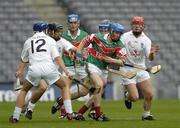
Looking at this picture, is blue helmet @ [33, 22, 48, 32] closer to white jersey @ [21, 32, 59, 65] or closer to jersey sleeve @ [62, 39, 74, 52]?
white jersey @ [21, 32, 59, 65]

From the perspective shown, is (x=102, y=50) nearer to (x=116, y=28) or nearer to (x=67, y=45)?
(x=116, y=28)

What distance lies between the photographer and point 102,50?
52.7 ft

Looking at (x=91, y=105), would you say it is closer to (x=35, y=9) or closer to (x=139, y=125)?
(x=139, y=125)

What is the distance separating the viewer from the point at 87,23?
35.1 m

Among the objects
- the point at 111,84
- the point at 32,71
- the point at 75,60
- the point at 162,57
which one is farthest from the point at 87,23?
the point at 32,71

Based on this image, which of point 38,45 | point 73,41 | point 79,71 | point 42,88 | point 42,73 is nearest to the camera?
point 42,73

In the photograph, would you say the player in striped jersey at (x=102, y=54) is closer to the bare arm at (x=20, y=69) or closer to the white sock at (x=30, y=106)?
the white sock at (x=30, y=106)

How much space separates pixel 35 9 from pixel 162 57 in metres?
6.39

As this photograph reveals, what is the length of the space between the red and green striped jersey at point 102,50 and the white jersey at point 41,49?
1338 millimetres

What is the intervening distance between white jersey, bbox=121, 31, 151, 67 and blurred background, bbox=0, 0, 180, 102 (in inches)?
563

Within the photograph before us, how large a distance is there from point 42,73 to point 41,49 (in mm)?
477

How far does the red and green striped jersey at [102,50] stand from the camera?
1605 centimetres

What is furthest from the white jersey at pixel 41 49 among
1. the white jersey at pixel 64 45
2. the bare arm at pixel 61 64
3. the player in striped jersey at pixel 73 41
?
the player in striped jersey at pixel 73 41

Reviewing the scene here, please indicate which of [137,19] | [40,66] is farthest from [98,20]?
[40,66]
